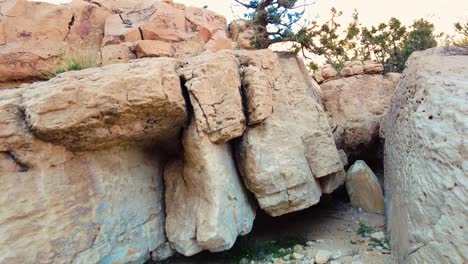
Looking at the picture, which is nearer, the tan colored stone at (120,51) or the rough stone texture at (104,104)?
the rough stone texture at (104,104)

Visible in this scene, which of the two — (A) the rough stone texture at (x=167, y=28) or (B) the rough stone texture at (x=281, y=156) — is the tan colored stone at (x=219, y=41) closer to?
(A) the rough stone texture at (x=167, y=28)

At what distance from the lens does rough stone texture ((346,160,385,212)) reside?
488 centimetres

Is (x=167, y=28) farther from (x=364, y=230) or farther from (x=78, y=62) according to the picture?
(x=364, y=230)

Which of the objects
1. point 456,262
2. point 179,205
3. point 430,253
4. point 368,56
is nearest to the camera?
point 456,262

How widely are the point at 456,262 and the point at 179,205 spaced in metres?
2.85

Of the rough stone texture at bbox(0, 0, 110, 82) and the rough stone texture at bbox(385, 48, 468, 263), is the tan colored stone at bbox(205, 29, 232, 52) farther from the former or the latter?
the rough stone texture at bbox(385, 48, 468, 263)

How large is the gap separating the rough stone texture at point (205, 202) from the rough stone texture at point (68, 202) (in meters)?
0.32

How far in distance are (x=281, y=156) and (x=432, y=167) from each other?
1.69 m

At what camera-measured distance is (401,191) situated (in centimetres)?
351

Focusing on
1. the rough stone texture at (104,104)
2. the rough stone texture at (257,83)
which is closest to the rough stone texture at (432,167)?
the rough stone texture at (257,83)

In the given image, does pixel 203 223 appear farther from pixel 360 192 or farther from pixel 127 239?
pixel 360 192

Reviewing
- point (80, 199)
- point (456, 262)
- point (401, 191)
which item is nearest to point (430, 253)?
point (456, 262)

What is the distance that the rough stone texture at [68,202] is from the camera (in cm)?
275

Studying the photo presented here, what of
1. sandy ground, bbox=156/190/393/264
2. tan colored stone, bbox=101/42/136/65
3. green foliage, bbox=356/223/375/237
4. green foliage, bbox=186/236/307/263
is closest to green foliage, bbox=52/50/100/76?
sandy ground, bbox=156/190/393/264
